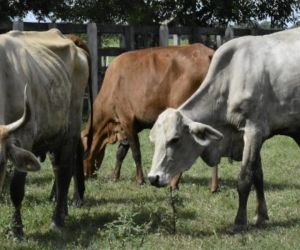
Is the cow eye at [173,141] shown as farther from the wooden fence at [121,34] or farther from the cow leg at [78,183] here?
the wooden fence at [121,34]

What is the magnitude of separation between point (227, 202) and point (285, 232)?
5.45 feet

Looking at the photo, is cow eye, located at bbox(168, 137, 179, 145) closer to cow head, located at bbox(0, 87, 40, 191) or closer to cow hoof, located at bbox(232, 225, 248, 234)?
cow hoof, located at bbox(232, 225, 248, 234)

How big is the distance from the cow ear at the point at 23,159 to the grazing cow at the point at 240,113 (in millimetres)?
1328

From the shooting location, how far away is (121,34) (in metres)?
17.7

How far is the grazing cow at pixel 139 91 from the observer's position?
31.8 ft

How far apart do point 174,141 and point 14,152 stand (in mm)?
1678

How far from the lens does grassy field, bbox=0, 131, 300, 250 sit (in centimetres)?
650

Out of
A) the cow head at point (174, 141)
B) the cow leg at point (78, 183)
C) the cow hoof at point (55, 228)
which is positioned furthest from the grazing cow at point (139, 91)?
the cow hoof at point (55, 228)

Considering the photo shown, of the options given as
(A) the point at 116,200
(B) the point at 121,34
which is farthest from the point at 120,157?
(B) the point at 121,34

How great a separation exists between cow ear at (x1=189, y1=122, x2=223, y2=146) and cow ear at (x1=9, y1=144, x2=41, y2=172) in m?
1.68

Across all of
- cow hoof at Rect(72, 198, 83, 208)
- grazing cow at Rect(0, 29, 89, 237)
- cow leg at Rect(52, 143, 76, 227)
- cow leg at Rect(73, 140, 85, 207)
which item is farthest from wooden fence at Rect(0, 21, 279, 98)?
cow leg at Rect(52, 143, 76, 227)

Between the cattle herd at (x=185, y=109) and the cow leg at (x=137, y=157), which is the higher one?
the cattle herd at (x=185, y=109)

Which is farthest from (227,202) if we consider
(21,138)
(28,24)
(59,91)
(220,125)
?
(28,24)

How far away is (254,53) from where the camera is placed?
286 inches
